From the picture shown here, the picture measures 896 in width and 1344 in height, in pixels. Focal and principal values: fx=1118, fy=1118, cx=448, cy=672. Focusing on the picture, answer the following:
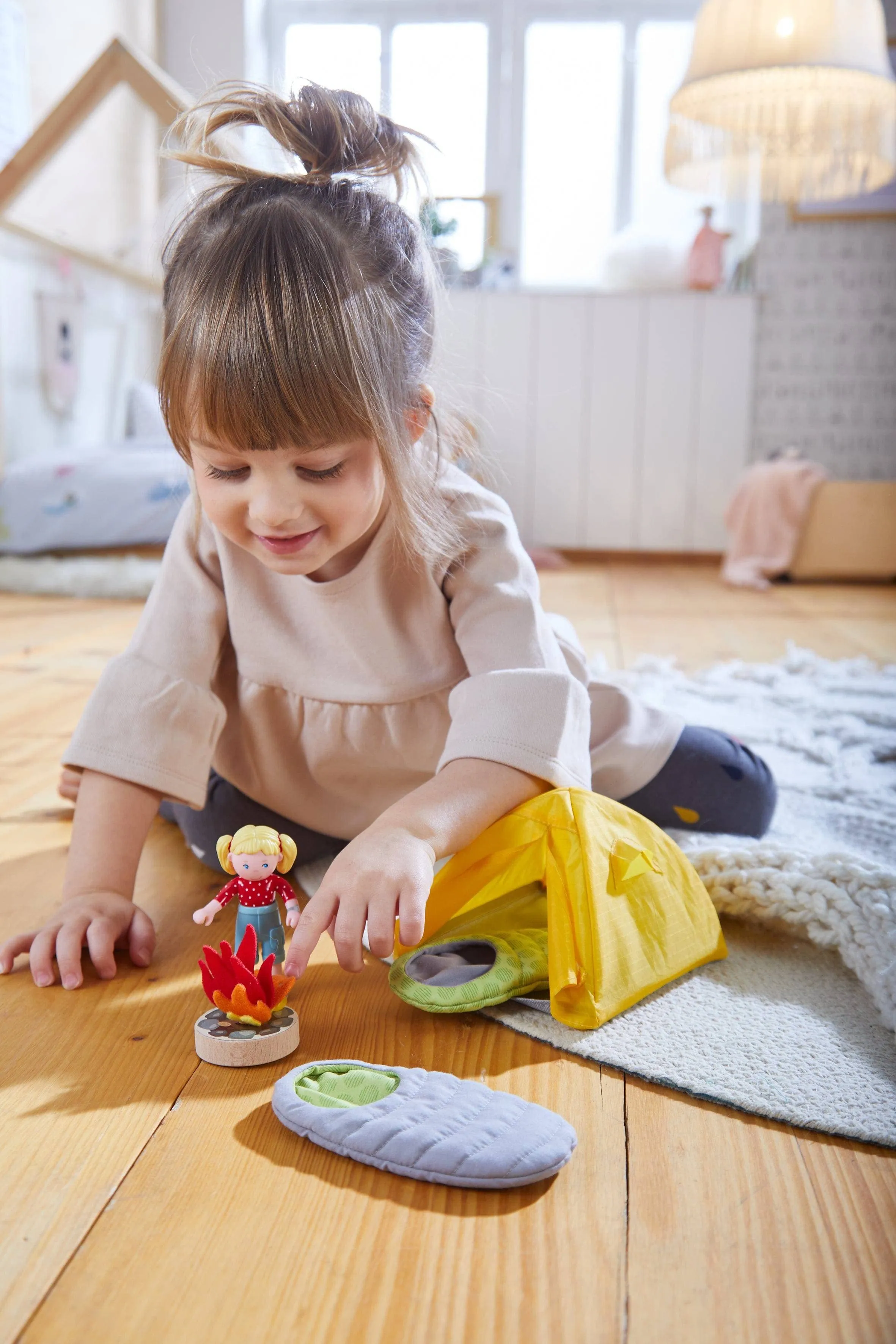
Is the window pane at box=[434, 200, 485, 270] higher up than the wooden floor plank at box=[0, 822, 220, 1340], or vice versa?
the window pane at box=[434, 200, 485, 270]

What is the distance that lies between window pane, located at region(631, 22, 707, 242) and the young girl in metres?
3.15

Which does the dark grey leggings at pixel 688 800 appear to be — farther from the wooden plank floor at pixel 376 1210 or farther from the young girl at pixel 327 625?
the wooden plank floor at pixel 376 1210

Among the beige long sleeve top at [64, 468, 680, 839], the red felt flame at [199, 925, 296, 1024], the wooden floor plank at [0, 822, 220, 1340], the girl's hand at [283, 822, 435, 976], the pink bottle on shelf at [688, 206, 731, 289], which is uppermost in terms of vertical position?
the pink bottle on shelf at [688, 206, 731, 289]

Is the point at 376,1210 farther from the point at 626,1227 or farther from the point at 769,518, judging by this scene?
the point at 769,518

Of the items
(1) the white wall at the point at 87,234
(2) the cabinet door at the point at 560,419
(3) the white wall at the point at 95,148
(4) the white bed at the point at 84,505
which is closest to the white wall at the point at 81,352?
(1) the white wall at the point at 87,234

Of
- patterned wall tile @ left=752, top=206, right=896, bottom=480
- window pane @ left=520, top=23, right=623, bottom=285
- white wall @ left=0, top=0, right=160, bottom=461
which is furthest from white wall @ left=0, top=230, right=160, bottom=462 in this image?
patterned wall tile @ left=752, top=206, right=896, bottom=480

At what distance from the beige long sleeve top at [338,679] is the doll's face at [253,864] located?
0.14m

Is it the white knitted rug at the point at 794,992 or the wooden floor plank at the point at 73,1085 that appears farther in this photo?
the white knitted rug at the point at 794,992

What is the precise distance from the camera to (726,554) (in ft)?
11.7

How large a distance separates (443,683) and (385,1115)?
0.37 meters

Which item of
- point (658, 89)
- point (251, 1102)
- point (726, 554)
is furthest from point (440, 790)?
point (658, 89)

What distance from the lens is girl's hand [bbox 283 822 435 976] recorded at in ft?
1.89

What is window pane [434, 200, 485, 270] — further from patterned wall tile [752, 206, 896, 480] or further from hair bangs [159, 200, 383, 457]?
hair bangs [159, 200, 383, 457]

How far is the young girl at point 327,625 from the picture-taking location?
64 centimetres
